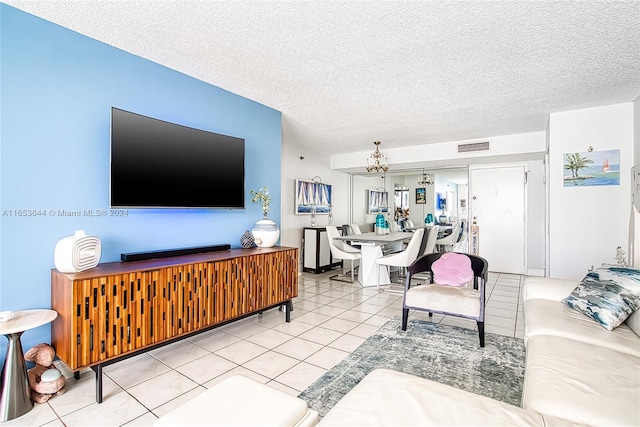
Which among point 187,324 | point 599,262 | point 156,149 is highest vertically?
point 156,149

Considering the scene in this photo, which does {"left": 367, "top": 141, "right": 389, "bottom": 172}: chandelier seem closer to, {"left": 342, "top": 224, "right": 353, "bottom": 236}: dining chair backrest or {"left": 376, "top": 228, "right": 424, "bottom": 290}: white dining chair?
{"left": 342, "top": 224, "right": 353, "bottom": 236}: dining chair backrest

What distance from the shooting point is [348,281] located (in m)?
5.66

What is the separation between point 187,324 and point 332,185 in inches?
217

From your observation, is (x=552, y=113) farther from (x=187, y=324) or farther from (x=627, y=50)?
(x=187, y=324)

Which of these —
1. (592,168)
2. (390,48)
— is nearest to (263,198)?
(390,48)

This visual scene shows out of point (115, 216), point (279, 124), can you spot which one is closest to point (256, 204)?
point (279, 124)

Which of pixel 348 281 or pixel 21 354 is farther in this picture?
pixel 348 281

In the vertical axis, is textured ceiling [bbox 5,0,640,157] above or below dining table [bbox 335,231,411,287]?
above

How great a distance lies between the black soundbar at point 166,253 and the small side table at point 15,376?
0.70m

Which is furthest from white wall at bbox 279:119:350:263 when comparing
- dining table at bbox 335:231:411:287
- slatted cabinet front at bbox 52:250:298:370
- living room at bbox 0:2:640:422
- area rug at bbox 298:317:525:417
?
area rug at bbox 298:317:525:417

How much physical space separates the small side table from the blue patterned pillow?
3.58m

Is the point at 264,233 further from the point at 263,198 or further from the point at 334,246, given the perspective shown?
the point at 334,246

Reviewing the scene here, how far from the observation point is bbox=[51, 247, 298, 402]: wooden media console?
6.60ft

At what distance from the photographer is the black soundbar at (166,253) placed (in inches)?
103
